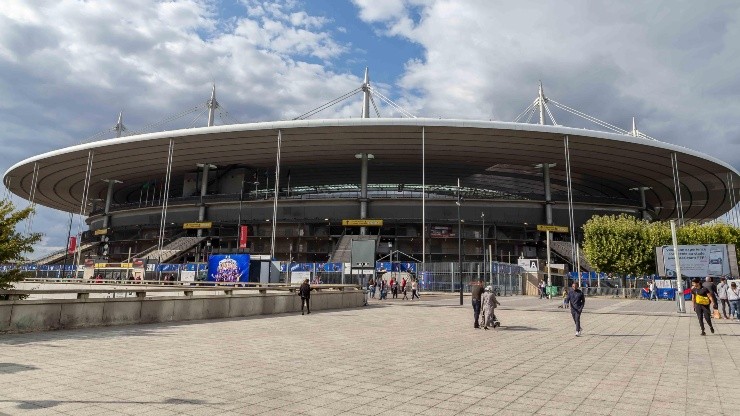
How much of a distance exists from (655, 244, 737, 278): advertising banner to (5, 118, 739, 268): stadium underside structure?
22.4m

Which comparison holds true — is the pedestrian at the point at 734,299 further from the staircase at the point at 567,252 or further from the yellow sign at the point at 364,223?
the yellow sign at the point at 364,223

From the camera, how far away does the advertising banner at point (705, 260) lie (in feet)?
91.9

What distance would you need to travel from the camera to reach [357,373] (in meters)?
7.33

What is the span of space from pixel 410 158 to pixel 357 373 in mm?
54058

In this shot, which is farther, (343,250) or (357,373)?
(343,250)

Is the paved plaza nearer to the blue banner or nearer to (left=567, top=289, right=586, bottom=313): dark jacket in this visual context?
(left=567, top=289, right=586, bottom=313): dark jacket

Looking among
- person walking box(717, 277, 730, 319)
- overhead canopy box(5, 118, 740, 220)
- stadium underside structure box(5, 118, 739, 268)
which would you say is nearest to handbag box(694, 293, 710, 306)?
person walking box(717, 277, 730, 319)

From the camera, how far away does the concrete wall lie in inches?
417

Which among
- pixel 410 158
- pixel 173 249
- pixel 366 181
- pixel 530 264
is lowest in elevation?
pixel 530 264

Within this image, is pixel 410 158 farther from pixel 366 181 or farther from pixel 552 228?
pixel 552 228

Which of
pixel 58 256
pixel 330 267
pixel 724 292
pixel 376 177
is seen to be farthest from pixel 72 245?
pixel 724 292

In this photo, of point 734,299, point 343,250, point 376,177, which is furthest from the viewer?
point 376,177

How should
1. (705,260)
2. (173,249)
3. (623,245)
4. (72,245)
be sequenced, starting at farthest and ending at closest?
(72,245), (173,249), (623,245), (705,260)

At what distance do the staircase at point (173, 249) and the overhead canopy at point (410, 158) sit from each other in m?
10.9
